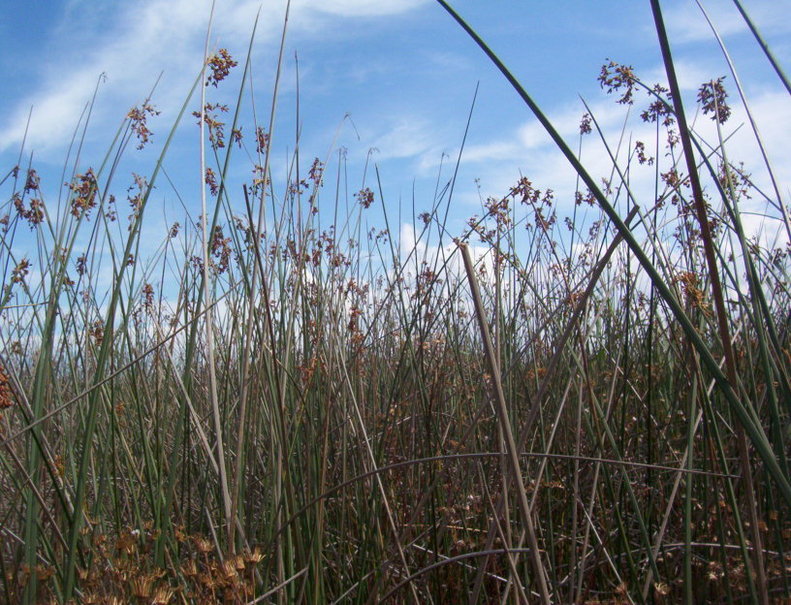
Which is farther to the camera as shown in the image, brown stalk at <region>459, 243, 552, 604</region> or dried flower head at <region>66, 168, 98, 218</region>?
dried flower head at <region>66, 168, 98, 218</region>

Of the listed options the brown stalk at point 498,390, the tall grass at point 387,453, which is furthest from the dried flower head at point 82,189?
the brown stalk at point 498,390

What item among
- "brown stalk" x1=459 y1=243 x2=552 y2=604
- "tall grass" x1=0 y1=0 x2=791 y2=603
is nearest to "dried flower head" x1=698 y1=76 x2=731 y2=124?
"tall grass" x1=0 y1=0 x2=791 y2=603

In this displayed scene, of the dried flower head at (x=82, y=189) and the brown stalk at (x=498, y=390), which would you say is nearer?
the brown stalk at (x=498, y=390)

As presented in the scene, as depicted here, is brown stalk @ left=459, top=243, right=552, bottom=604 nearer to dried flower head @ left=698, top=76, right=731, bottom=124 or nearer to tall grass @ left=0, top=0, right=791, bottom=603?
tall grass @ left=0, top=0, right=791, bottom=603

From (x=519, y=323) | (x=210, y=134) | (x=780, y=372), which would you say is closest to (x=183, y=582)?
(x=210, y=134)

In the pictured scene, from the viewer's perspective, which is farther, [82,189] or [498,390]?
[82,189]

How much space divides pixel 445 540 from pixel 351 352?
64cm

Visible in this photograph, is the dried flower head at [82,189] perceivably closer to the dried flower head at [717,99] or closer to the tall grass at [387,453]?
the tall grass at [387,453]

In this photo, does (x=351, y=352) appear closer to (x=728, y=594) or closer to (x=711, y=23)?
(x=728, y=594)

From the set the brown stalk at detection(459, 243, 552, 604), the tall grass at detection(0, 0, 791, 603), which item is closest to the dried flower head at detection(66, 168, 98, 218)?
the tall grass at detection(0, 0, 791, 603)

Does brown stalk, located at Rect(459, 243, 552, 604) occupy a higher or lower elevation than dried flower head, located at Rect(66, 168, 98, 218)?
lower

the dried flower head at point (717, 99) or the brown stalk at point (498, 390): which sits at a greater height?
the dried flower head at point (717, 99)

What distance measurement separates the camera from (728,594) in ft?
4.01

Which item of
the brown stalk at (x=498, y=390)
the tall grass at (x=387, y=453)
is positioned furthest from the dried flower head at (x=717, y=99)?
the brown stalk at (x=498, y=390)
